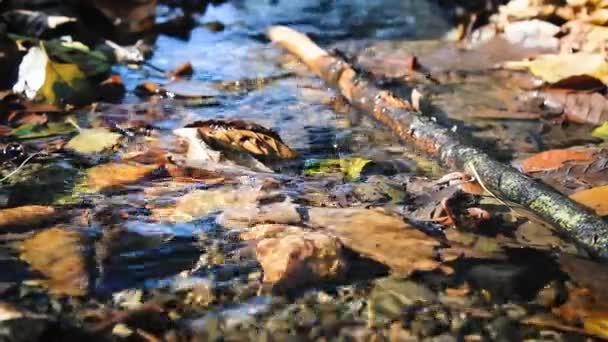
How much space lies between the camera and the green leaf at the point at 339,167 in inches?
81.4

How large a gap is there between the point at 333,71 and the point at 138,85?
89cm

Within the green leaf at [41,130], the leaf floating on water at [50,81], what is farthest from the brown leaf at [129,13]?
the green leaf at [41,130]

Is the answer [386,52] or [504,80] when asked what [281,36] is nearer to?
[386,52]

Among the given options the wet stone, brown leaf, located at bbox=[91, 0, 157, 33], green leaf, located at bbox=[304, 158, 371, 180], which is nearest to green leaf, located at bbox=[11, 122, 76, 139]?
green leaf, located at bbox=[304, 158, 371, 180]

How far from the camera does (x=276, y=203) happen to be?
175 centimetres

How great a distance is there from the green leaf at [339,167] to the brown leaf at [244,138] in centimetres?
12

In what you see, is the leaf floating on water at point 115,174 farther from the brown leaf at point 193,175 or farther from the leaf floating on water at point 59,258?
the leaf floating on water at point 59,258

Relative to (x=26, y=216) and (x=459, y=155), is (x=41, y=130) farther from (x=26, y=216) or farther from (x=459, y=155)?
(x=459, y=155)

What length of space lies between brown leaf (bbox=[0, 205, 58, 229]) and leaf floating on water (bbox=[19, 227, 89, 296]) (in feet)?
0.21

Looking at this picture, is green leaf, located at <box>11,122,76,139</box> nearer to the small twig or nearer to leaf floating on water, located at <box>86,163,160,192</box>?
the small twig

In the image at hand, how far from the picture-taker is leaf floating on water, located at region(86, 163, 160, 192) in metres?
1.88

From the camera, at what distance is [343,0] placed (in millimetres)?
6043

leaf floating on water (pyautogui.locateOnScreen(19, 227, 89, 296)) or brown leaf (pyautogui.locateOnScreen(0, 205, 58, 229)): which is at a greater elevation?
brown leaf (pyautogui.locateOnScreen(0, 205, 58, 229))

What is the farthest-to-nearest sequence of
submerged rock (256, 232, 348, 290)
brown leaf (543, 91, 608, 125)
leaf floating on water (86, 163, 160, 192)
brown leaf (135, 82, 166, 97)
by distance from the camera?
brown leaf (135, 82, 166, 97)
brown leaf (543, 91, 608, 125)
leaf floating on water (86, 163, 160, 192)
submerged rock (256, 232, 348, 290)
